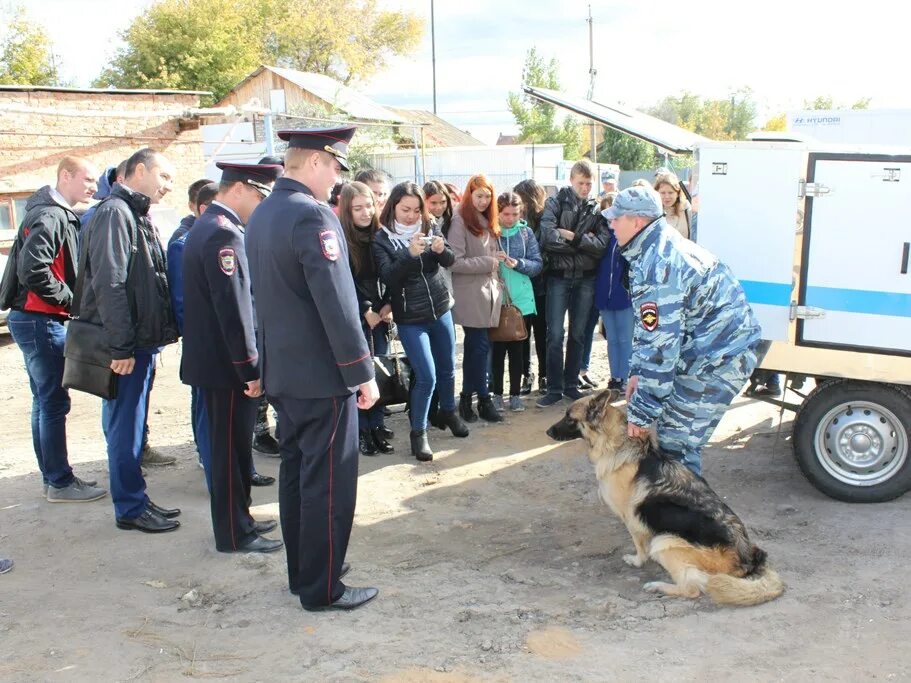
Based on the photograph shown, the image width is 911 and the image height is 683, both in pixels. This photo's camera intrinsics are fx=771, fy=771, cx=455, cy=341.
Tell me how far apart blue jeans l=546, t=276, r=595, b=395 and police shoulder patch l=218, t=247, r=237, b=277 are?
370 cm

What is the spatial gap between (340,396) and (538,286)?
4.06 m

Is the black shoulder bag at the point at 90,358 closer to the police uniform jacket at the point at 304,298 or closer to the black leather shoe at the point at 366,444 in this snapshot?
the police uniform jacket at the point at 304,298

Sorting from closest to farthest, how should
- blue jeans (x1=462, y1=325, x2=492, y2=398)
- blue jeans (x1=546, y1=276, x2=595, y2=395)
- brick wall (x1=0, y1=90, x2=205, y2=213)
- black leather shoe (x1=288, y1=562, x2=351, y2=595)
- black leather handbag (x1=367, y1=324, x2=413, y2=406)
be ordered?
black leather shoe (x1=288, y1=562, x2=351, y2=595), black leather handbag (x1=367, y1=324, x2=413, y2=406), blue jeans (x1=462, y1=325, x2=492, y2=398), blue jeans (x1=546, y1=276, x2=595, y2=395), brick wall (x1=0, y1=90, x2=205, y2=213)

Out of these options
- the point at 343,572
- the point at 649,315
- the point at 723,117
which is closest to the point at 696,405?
the point at 649,315

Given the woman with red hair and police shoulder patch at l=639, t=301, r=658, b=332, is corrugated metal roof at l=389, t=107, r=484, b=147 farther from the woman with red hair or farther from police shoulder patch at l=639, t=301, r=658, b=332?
police shoulder patch at l=639, t=301, r=658, b=332

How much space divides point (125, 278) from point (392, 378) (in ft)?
7.65

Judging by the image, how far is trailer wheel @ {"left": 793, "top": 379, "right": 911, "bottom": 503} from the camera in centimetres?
477

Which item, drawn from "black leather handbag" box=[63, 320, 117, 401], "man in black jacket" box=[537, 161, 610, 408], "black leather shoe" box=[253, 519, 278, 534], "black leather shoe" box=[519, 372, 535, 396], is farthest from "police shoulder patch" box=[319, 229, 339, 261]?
"black leather shoe" box=[519, 372, 535, 396]

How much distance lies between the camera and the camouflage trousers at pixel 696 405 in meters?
4.19

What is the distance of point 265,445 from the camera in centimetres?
607

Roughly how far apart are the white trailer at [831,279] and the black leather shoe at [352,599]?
2854 millimetres

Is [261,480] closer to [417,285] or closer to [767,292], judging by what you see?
[417,285]

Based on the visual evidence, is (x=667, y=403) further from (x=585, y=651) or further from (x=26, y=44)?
(x=26, y=44)

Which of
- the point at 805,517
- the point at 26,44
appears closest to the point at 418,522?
the point at 805,517
